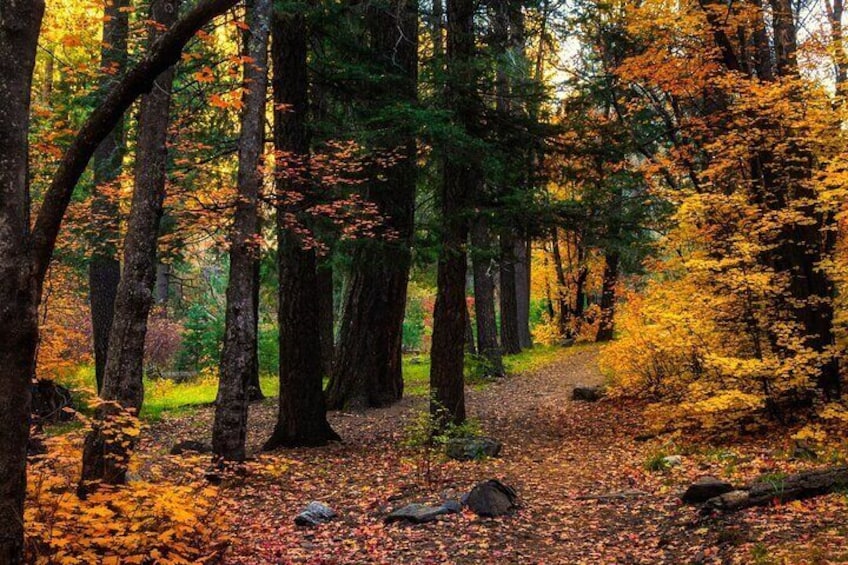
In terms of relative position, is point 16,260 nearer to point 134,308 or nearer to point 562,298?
point 134,308

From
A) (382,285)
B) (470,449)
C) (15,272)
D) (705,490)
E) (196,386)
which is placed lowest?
(196,386)

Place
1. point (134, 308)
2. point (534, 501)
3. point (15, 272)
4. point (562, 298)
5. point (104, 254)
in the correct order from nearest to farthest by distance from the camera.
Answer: point (15, 272)
point (134, 308)
point (534, 501)
point (104, 254)
point (562, 298)

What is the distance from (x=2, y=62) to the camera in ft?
10.9

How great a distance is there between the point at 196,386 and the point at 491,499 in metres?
14.3

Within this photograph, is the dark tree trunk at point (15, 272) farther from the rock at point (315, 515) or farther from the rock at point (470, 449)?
the rock at point (470, 449)

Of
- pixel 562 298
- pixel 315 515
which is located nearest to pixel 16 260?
pixel 315 515

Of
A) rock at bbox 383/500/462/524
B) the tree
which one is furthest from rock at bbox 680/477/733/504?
the tree

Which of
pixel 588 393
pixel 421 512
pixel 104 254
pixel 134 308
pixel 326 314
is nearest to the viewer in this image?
pixel 134 308

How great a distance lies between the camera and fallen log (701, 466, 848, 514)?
5645 millimetres

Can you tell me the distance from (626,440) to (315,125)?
711 cm

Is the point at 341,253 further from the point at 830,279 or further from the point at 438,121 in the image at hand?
the point at 830,279

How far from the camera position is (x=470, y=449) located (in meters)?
9.30

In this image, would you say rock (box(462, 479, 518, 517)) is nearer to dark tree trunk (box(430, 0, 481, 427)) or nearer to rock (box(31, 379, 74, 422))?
dark tree trunk (box(430, 0, 481, 427))

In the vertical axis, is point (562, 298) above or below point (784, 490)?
above
